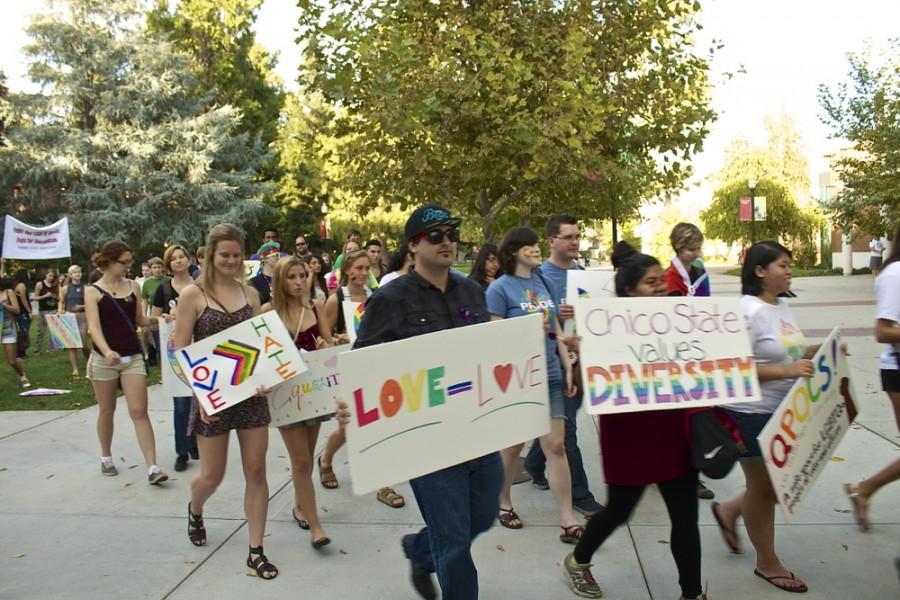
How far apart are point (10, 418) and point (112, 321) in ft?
11.9

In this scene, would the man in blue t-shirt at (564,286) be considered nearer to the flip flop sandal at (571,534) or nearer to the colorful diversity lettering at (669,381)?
the flip flop sandal at (571,534)

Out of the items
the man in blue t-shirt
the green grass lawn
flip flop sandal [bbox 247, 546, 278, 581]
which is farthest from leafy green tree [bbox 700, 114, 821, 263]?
flip flop sandal [bbox 247, 546, 278, 581]

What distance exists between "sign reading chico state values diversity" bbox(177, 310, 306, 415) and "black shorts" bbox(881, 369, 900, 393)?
307cm

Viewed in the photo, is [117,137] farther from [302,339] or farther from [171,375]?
[302,339]

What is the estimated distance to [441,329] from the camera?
320 cm

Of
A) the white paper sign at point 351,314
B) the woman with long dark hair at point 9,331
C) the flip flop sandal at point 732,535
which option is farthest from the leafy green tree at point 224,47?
the flip flop sandal at point 732,535

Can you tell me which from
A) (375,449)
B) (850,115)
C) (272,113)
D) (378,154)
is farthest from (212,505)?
(272,113)

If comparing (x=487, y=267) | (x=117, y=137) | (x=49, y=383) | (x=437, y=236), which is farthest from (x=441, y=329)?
(x=117, y=137)

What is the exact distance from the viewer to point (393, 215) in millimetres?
38125

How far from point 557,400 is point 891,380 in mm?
1741

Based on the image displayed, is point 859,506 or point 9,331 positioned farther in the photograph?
point 9,331

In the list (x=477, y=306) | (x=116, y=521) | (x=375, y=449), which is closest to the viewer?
(x=375, y=449)

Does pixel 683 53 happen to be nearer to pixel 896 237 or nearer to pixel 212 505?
pixel 896 237

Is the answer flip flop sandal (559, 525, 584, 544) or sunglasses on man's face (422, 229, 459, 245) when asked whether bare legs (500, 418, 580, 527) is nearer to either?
flip flop sandal (559, 525, 584, 544)
